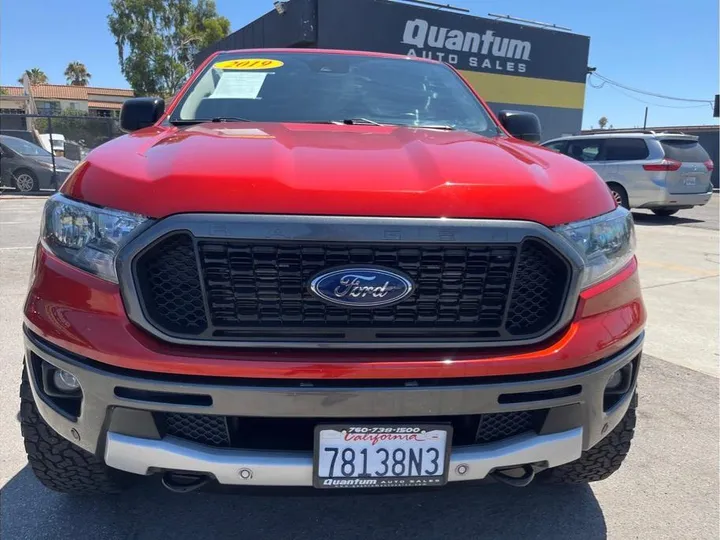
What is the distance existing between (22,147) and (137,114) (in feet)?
50.1

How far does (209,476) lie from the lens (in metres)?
1.68

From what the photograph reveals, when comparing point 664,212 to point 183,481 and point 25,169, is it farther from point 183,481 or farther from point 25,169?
point 25,169

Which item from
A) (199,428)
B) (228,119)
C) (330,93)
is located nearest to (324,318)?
(199,428)

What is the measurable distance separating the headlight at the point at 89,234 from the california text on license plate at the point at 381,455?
29.6 inches

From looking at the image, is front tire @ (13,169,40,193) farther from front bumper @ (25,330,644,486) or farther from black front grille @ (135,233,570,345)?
black front grille @ (135,233,570,345)

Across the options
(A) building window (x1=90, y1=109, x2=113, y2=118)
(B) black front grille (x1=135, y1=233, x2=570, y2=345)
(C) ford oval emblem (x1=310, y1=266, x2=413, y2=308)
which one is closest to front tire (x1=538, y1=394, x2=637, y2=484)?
(B) black front grille (x1=135, y1=233, x2=570, y2=345)

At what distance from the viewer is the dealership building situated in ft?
49.2

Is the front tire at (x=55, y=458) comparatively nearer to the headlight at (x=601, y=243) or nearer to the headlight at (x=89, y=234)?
the headlight at (x=89, y=234)

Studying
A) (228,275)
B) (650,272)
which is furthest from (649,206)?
(228,275)

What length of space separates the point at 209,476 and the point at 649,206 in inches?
493

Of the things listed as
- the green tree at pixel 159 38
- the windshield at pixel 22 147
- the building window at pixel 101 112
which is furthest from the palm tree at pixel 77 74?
the windshield at pixel 22 147

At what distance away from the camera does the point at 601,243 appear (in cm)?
183

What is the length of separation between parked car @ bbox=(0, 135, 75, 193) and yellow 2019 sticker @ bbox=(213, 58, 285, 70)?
13.9 m

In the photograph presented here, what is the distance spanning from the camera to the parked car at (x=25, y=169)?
15523mm
